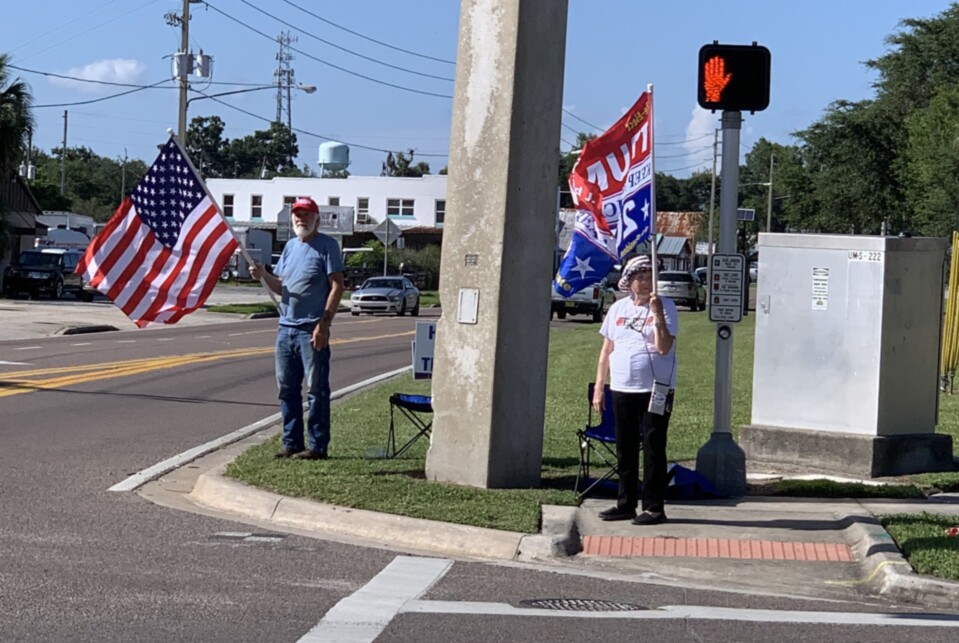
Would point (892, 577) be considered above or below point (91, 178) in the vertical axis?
below

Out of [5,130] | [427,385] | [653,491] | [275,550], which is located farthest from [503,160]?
[5,130]

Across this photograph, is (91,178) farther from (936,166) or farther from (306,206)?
(306,206)

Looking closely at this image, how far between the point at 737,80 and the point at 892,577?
13.2ft

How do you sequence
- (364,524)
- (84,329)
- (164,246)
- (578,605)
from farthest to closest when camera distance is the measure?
(84,329) < (164,246) < (364,524) < (578,605)

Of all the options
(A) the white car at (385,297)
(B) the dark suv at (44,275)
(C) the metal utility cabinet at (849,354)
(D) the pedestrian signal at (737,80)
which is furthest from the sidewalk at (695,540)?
(B) the dark suv at (44,275)

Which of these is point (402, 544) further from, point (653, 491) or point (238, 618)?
point (238, 618)

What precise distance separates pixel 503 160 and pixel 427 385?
1078 centimetres

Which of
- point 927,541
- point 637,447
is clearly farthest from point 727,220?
point 927,541

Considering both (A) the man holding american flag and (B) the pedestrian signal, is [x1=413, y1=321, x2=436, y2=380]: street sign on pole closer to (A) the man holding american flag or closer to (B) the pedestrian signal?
(A) the man holding american flag

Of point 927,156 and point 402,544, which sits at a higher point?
point 927,156

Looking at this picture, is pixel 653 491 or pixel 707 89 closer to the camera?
pixel 653 491

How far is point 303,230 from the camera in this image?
11.2 meters

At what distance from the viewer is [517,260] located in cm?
1012

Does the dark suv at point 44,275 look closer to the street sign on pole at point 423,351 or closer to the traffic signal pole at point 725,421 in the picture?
the street sign on pole at point 423,351
